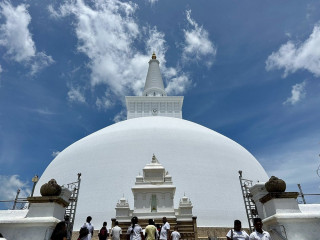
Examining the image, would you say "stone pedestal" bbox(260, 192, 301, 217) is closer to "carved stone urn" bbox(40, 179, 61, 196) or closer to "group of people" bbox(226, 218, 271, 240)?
"group of people" bbox(226, 218, 271, 240)

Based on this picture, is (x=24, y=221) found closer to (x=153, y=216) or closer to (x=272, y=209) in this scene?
(x=272, y=209)

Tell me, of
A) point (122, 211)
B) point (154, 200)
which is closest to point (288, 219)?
point (154, 200)

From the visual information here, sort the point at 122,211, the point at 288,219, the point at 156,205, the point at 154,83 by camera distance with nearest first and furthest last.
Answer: the point at 288,219 < the point at 122,211 < the point at 156,205 < the point at 154,83

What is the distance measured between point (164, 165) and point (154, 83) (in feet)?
65.2

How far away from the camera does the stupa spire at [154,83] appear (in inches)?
1410

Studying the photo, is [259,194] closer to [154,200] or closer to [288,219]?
[288,219]

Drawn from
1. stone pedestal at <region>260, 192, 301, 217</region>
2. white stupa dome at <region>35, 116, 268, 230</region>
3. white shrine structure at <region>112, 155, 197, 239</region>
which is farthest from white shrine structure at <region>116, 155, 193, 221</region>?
stone pedestal at <region>260, 192, 301, 217</region>

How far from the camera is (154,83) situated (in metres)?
36.5

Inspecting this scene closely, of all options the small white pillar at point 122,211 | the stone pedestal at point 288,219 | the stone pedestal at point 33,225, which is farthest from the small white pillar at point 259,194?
the small white pillar at point 122,211

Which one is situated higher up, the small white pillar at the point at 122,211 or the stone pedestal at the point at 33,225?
the small white pillar at the point at 122,211

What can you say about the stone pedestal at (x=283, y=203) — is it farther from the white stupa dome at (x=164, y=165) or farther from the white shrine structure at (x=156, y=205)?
the white stupa dome at (x=164, y=165)

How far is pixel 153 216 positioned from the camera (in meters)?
15.1

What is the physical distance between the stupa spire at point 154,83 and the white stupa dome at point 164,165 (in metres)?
13.0

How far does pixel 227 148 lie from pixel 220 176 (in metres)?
3.59
